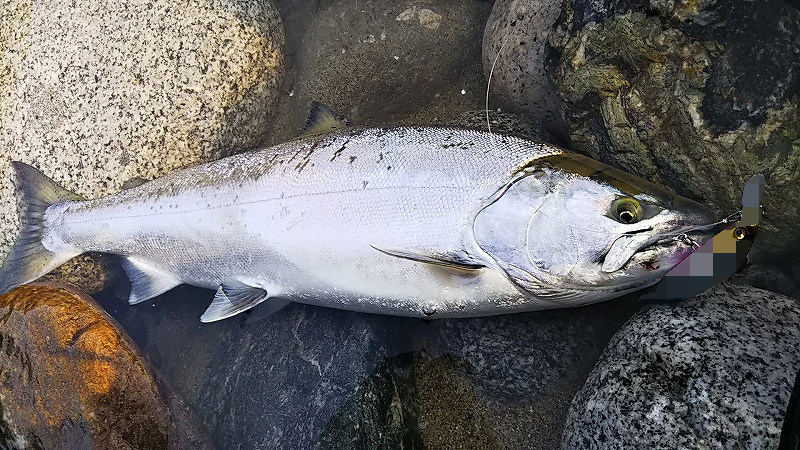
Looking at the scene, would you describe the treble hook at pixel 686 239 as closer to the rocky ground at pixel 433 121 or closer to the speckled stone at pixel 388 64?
the rocky ground at pixel 433 121

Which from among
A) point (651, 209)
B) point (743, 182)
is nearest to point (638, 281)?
point (651, 209)

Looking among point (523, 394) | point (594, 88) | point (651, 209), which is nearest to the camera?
point (651, 209)

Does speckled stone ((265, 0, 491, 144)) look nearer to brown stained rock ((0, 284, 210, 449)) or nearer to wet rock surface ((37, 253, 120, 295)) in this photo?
wet rock surface ((37, 253, 120, 295))

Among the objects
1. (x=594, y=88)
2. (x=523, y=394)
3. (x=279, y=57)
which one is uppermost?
(x=279, y=57)

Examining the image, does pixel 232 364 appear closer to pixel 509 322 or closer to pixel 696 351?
pixel 509 322

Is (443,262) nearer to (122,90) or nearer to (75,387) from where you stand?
(75,387)

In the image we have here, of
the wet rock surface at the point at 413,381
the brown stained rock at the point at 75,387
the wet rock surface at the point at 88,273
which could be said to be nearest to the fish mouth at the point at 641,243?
the wet rock surface at the point at 413,381

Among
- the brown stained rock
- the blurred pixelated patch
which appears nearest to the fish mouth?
the blurred pixelated patch
